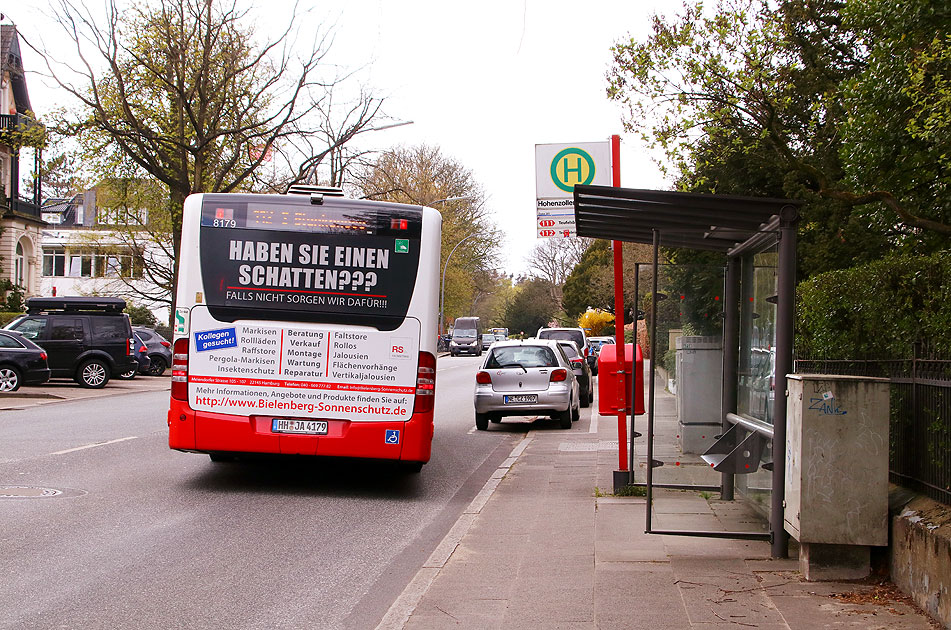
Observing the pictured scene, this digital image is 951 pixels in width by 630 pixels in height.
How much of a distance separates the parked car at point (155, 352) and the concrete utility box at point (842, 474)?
32136mm

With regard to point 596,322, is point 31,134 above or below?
above

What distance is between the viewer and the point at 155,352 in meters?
36.2

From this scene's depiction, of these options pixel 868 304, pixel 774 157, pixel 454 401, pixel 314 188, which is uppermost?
pixel 774 157

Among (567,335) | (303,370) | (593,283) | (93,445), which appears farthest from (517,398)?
(593,283)

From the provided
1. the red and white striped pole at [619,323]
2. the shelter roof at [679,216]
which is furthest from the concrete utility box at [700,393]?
the shelter roof at [679,216]

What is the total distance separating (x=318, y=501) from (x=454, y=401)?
16.0 meters

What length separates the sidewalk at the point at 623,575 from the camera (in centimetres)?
551

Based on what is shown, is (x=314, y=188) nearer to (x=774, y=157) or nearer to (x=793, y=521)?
(x=793, y=521)

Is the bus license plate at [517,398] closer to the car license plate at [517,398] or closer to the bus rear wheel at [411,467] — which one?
the car license plate at [517,398]

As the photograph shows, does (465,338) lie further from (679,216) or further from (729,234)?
(679,216)

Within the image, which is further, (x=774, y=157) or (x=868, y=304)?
(x=774, y=157)

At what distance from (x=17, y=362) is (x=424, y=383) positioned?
16.6m

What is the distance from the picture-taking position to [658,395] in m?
10.3

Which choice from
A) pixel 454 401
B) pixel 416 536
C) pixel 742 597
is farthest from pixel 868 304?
pixel 454 401
